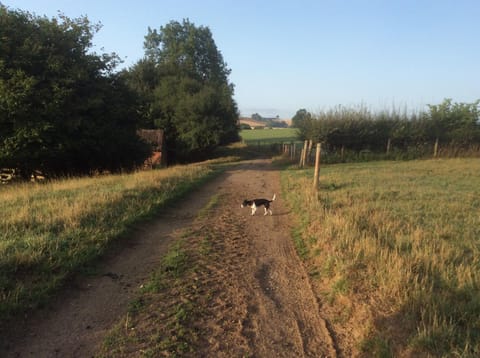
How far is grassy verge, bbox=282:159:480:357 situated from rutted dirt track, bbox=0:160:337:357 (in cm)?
39

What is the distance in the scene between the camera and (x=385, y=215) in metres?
7.55

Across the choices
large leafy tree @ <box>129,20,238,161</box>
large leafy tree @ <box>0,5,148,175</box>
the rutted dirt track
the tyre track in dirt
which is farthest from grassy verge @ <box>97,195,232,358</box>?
large leafy tree @ <box>129,20,238,161</box>

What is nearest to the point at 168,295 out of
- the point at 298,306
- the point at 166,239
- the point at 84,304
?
the point at 84,304

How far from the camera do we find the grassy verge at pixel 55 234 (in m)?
4.25

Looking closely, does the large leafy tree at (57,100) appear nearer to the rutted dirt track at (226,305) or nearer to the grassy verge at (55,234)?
the grassy verge at (55,234)

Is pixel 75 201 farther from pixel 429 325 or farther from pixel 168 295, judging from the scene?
pixel 429 325

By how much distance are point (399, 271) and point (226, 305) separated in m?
2.25

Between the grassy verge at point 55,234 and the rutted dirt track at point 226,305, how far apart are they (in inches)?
11.8

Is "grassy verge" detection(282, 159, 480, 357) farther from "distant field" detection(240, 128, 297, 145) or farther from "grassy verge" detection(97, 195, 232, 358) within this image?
"distant field" detection(240, 128, 297, 145)

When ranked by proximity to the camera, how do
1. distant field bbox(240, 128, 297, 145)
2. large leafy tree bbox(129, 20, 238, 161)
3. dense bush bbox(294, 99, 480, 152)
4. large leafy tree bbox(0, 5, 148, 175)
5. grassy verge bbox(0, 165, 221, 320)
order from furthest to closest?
1. distant field bbox(240, 128, 297, 145)
2. large leafy tree bbox(129, 20, 238, 161)
3. dense bush bbox(294, 99, 480, 152)
4. large leafy tree bbox(0, 5, 148, 175)
5. grassy verge bbox(0, 165, 221, 320)

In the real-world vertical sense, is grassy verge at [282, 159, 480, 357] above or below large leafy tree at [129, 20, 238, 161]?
below

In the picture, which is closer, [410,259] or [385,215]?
[410,259]

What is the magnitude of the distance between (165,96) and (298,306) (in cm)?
3642

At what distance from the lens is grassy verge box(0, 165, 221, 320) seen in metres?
4.25
